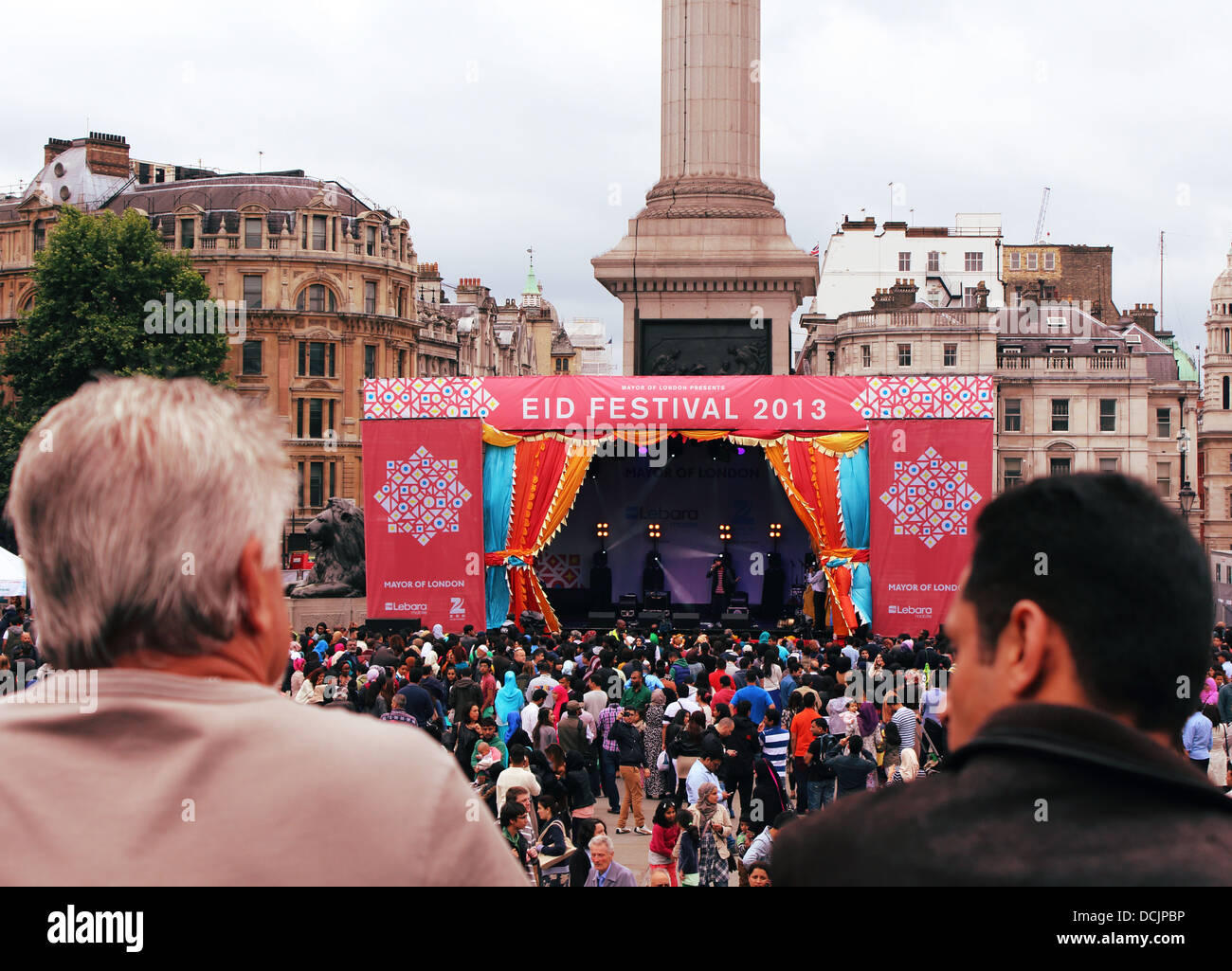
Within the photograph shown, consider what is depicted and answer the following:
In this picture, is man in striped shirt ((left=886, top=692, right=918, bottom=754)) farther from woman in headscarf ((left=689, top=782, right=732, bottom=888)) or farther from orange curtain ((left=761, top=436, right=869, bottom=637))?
orange curtain ((left=761, top=436, right=869, bottom=637))

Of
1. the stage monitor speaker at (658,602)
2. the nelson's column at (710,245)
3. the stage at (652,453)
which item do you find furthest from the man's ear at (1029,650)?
the stage monitor speaker at (658,602)

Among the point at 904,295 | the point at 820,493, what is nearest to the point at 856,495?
the point at 820,493

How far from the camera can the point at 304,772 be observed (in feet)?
6.27

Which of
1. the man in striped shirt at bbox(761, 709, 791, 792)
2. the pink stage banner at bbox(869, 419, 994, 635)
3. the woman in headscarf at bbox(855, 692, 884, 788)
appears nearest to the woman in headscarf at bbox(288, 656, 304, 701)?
the man in striped shirt at bbox(761, 709, 791, 792)

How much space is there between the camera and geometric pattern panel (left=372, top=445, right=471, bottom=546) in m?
28.3

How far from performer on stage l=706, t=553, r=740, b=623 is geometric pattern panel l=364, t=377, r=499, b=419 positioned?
7.66m

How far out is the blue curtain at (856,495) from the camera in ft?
92.2

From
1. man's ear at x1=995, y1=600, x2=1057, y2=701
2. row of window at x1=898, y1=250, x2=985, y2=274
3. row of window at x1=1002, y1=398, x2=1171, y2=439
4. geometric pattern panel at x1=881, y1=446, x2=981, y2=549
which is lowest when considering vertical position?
man's ear at x1=995, y1=600, x2=1057, y2=701

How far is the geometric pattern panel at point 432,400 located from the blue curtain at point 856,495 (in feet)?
23.4

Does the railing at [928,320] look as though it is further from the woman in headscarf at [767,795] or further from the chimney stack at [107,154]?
the woman in headscarf at [767,795]

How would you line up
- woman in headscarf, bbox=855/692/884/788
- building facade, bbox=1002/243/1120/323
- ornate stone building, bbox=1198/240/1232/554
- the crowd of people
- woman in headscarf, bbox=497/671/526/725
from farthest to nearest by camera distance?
building facade, bbox=1002/243/1120/323
ornate stone building, bbox=1198/240/1232/554
woman in headscarf, bbox=497/671/526/725
woman in headscarf, bbox=855/692/884/788
the crowd of people

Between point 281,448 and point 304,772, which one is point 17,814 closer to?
point 304,772
